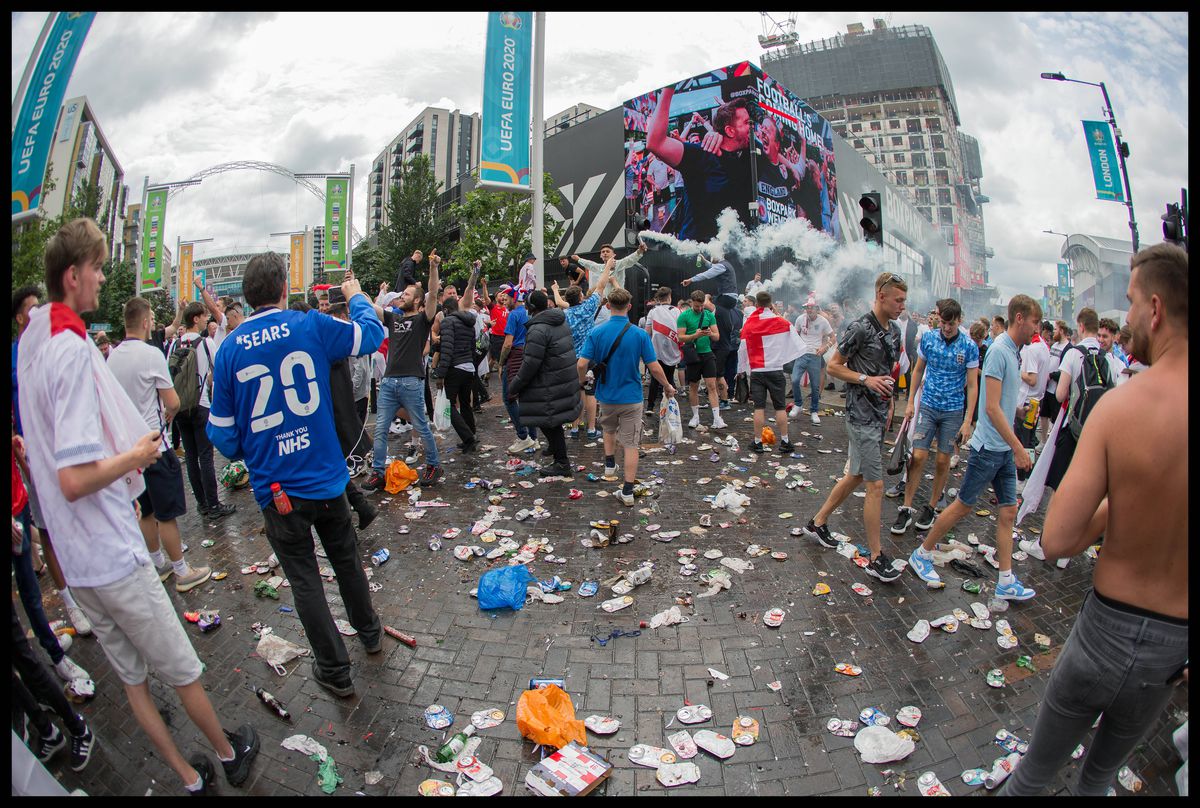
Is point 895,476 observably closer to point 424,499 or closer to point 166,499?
point 424,499

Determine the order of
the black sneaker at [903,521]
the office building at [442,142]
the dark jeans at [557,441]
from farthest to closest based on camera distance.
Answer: the office building at [442,142] → the dark jeans at [557,441] → the black sneaker at [903,521]

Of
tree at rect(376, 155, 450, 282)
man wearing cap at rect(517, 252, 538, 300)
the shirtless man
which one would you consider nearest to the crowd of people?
the shirtless man

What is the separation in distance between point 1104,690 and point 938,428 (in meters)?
3.78

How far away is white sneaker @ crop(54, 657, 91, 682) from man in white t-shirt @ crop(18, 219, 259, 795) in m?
1.42

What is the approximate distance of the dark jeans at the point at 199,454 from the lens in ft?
18.2

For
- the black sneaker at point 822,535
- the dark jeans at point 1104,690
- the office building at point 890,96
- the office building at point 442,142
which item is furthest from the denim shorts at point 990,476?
the office building at point 442,142

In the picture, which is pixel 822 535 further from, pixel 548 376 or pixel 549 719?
pixel 548 376

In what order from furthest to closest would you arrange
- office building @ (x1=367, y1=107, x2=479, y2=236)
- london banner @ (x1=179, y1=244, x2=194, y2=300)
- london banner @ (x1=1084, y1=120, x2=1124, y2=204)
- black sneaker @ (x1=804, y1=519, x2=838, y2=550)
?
1. office building @ (x1=367, y1=107, x2=479, y2=236)
2. london banner @ (x1=179, y1=244, x2=194, y2=300)
3. london banner @ (x1=1084, y1=120, x2=1124, y2=204)
4. black sneaker @ (x1=804, y1=519, x2=838, y2=550)

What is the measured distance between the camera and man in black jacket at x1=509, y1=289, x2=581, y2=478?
628 centimetres

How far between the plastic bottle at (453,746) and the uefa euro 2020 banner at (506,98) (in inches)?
404

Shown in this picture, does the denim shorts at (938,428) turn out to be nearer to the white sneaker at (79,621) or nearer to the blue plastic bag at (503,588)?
the blue plastic bag at (503,588)

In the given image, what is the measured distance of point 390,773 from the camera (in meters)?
2.57

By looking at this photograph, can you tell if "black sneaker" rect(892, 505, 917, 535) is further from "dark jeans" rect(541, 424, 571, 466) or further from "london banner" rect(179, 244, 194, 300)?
"london banner" rect(179, 244, 194, 300)
